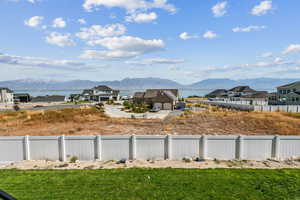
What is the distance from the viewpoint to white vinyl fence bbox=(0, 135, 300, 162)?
690cm

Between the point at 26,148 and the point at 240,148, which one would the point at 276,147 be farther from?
the point at 26,148

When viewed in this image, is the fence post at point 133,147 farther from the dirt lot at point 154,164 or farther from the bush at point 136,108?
the bush at point 136,108

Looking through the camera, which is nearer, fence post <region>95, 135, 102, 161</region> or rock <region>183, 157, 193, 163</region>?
rock <region>183, 157, 193, 163</region>

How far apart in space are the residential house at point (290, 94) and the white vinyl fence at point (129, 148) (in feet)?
131

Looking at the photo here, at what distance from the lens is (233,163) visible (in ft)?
21.7

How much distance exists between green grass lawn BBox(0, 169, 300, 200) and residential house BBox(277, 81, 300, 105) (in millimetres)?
41615

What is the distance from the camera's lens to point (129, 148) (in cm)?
701

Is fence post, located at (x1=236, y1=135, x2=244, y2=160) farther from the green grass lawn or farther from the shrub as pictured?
the shrub

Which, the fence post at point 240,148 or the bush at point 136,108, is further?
the bush at point 136,108

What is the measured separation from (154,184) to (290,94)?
48.0 meters

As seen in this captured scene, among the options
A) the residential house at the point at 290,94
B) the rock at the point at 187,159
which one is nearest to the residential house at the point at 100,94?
the residential house at the point at 290,94

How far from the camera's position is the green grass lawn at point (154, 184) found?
175 inches

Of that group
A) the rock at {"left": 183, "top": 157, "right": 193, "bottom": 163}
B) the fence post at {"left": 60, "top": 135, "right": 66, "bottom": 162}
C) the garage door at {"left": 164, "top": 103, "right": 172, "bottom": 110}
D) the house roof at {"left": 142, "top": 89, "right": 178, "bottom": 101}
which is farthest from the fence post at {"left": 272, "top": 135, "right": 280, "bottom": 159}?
the house roof at {"left": 142, "top": 89, "right": 178, "bottom": 101}

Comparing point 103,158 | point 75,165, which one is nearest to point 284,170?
point 103,158
